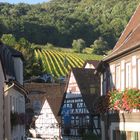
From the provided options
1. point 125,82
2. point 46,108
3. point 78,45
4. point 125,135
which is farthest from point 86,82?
point 78,45

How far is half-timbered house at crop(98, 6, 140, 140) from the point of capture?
2053 cm

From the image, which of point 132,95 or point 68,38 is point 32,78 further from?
point 68,38

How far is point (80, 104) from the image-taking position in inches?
2071

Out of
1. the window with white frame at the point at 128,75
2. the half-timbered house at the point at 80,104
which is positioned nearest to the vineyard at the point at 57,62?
the half-timbered house at the point at 80,104

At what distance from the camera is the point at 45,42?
148m

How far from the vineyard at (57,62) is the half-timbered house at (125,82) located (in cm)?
6521

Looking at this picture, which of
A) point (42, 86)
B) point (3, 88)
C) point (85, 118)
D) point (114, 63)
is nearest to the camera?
point (114, 63)

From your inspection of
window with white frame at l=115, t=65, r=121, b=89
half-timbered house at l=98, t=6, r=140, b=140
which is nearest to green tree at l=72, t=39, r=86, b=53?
half-timbered house at l=98, t=6, r=140, b=140

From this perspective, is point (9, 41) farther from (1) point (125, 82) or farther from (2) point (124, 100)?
(2) point (124, 100)

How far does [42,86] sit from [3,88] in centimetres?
4644

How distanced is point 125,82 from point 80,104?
3026cm

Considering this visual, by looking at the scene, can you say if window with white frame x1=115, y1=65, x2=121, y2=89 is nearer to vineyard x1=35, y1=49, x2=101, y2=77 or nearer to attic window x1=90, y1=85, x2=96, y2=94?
attic window x1=90, y1=85, x2=96, y2=94

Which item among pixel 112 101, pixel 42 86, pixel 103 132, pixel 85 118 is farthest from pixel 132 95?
pixel 42 86

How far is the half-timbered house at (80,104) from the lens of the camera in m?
51.0
